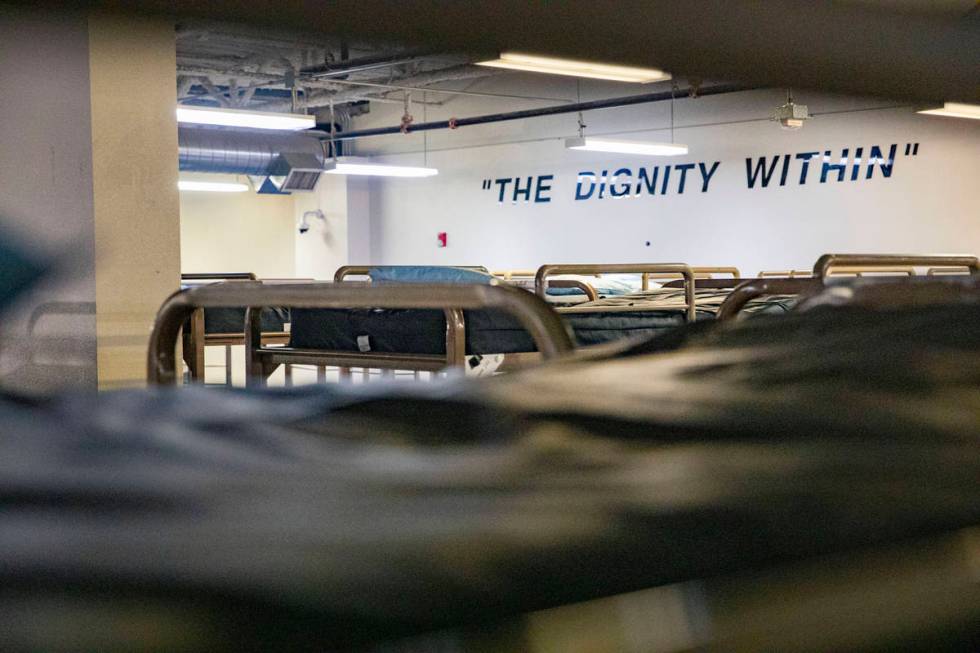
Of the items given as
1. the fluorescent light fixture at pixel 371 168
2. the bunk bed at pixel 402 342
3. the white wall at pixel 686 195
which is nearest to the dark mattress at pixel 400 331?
the bunk bed at pixel 402 342

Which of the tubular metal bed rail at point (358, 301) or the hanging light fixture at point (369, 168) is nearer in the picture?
the tubular metal bed rail at point (358, 301)

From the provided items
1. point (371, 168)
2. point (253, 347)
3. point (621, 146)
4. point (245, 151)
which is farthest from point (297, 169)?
point (253, 347)

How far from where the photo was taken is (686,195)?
14.3 metres

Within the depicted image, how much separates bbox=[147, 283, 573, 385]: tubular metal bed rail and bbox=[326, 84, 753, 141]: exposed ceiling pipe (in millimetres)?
11556

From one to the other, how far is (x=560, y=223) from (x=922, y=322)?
15381mm

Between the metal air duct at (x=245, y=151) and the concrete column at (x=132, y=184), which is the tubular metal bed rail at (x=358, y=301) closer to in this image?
the concrete column at (x=132, y=184)

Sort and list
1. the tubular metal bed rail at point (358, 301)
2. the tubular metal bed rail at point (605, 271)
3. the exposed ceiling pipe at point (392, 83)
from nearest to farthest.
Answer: the tubular metal bed rail at point (358, 301) → the tubular metal bed rail at point (605, 271) → the exposed ceiling pipe at point (392, 83)

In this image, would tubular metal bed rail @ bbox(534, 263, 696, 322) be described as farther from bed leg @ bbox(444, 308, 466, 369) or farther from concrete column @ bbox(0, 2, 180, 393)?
concrete column @ bbox(0, 2, 180, 393)

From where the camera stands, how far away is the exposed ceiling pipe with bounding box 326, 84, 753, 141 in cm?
1383

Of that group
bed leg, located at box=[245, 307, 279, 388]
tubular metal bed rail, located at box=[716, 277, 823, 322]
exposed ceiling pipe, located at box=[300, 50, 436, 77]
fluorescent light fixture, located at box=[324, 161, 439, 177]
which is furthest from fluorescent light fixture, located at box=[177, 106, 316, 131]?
tubular metal bed rail, located at box=[716, 277, 823, 322]

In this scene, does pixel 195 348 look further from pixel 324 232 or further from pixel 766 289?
pixel 324 232

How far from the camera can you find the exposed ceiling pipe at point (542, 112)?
13.8 m

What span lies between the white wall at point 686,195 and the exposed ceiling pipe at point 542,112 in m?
0.29

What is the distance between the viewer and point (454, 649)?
298 millimetres
